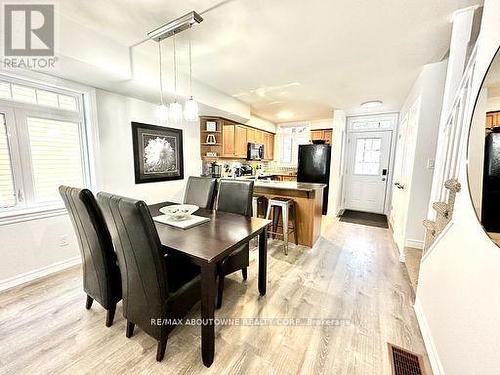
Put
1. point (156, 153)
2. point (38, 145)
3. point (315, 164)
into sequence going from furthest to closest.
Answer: point (315, 164) < point (156, 153) < point (38, 145)

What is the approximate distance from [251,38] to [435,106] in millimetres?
2357

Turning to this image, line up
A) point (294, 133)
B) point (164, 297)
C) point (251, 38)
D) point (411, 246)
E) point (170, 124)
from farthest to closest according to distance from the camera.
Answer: point (294, 133) → point (170, 124) → point (411, 246) → point (251, 38) → point (164, 297)

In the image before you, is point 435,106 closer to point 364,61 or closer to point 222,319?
point 364,61

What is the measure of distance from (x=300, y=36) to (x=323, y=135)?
155 inches

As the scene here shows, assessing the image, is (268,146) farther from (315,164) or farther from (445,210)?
(445,210)

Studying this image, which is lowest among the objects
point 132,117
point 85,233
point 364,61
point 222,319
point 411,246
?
point 222,319

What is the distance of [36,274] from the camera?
7.38 feet

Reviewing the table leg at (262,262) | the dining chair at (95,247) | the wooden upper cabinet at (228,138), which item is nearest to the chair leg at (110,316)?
the dining chair at (95,247)

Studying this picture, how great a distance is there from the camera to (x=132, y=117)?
3008mm

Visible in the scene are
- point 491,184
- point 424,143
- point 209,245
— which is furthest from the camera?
point 424,143

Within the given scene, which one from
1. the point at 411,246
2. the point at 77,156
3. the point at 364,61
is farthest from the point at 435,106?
the point at 77,156

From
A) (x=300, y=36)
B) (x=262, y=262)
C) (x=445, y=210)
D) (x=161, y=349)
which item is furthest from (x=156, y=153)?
(x=445, y=210)

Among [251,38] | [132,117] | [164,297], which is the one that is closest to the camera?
[164,297]

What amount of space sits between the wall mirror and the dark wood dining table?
1.33 metres
